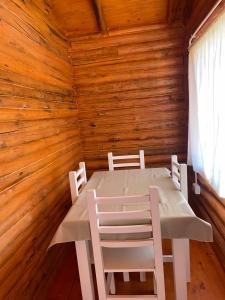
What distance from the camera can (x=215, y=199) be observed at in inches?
86.7

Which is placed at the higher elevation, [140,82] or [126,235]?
[140,82]

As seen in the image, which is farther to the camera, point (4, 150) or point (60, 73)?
point (60, 73)

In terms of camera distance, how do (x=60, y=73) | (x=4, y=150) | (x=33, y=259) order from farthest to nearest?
(x=60, y=73), (x=33, y=259), (x=4, y=150)

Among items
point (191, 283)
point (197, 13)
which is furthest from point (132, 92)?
point (191, 283)

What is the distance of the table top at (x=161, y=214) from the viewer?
137cm

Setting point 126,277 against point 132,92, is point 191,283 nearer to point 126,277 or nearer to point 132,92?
point 126,277

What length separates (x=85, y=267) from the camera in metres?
1.53

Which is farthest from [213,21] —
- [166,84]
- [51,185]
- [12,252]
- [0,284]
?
[0,284]

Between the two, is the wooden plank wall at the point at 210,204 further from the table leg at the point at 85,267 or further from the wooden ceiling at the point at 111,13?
the table leg at the point at 85,267

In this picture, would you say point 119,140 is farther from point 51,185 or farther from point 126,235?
point 126,235

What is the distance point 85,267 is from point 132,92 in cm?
235

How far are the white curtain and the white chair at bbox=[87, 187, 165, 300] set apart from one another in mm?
792

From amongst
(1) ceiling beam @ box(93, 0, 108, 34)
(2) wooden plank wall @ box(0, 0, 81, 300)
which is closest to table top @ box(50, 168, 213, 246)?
(2) wooden plank wall @ box(0, 0, 81, 300)

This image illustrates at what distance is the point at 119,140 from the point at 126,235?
2.00 meters
